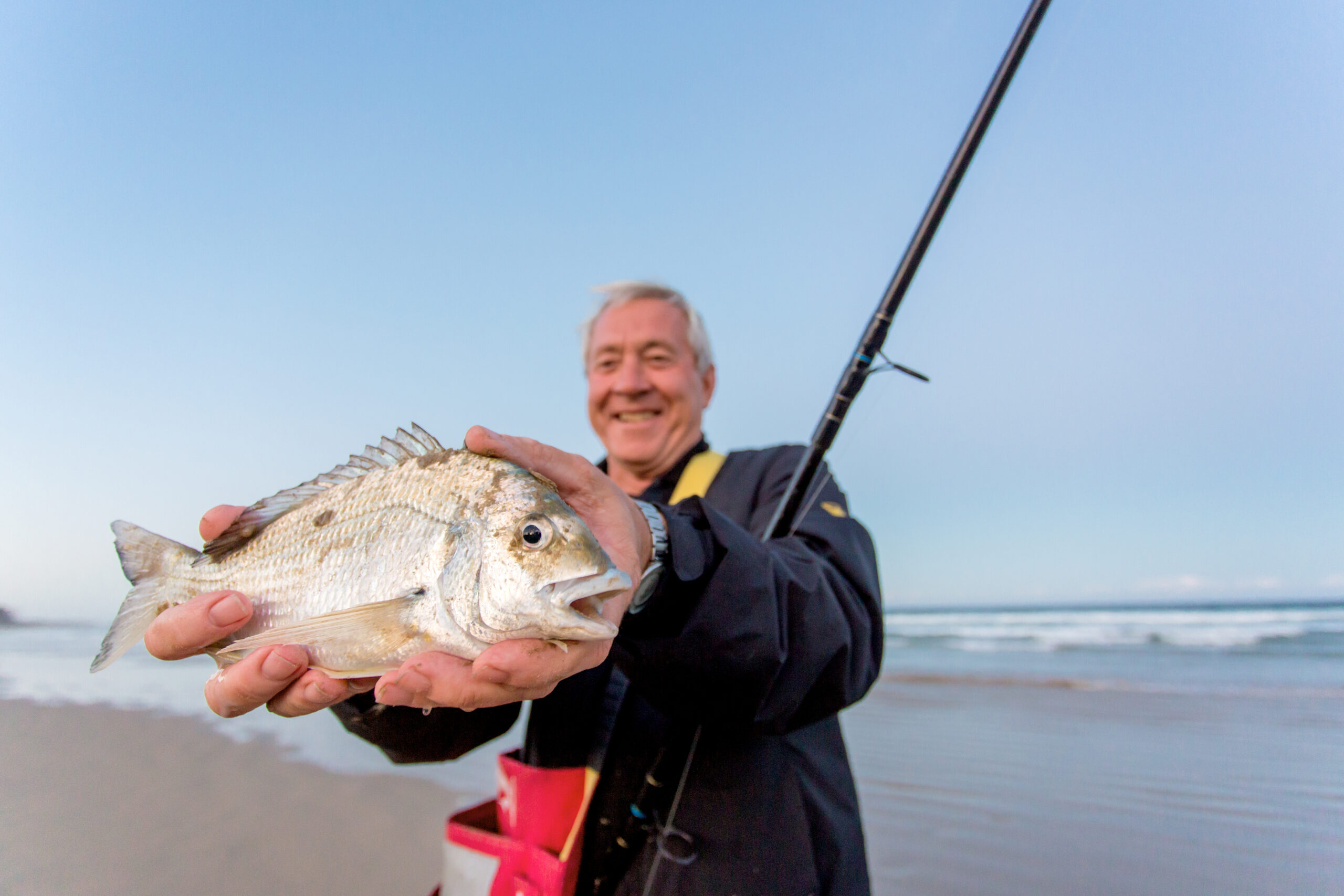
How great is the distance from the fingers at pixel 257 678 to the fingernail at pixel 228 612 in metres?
0.12

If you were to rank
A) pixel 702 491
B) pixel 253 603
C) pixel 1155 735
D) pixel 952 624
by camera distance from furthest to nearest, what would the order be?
1. pixel 952 624
2. pixel 1155 735
3. pixel 702 491
4. pixel 253 603

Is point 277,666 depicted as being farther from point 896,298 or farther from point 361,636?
point 896,298

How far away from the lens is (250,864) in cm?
396

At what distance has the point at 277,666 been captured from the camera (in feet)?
4.62

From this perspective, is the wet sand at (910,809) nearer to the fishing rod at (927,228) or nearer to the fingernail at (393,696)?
the fishing rod at (927,228)

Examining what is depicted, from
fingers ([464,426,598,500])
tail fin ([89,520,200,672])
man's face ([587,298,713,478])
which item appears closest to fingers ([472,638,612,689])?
fingers ([464,426,598,500])

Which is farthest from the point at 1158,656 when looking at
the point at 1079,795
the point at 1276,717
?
the point at 1079,795

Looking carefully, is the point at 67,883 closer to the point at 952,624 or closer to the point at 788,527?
the point at 788,527

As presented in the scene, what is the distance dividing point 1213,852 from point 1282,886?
381 millimetres

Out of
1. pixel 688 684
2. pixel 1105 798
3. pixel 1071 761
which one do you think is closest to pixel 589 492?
pixel 688 684

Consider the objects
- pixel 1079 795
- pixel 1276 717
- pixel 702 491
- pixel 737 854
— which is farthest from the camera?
pixel 1276 717

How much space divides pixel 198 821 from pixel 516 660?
487cm

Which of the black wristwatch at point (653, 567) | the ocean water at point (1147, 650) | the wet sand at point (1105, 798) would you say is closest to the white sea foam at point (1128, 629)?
the ocean water at point (1147, 650)

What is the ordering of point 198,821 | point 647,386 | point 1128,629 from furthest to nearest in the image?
point 1128,629 < point 198,821 < point 647,386
